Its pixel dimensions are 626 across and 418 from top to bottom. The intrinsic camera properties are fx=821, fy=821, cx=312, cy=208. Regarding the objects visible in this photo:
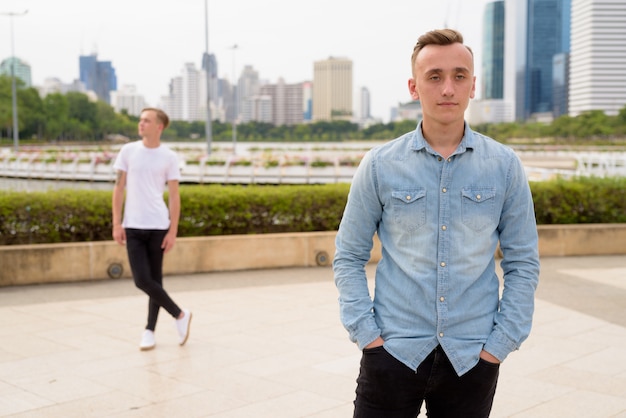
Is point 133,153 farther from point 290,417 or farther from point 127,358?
point 290,417

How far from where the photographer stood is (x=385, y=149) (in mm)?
2523

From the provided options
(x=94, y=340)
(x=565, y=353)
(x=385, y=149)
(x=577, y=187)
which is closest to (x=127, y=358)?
(x=94, y=340)

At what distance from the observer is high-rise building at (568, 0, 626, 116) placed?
166 metres

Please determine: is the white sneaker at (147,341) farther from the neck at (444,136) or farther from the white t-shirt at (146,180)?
the neck at (444,136)

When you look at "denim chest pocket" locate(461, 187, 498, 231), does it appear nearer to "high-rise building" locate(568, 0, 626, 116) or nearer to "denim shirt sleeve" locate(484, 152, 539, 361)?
"denim shirt sleeve" locate(484, 152, 539, 361)

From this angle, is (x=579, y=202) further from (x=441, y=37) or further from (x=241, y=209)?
(x=441, y=37)

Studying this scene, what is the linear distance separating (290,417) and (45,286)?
201 inches

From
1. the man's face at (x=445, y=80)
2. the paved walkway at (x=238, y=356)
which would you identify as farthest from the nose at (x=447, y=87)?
the paved walkway at (x=238, y=356)

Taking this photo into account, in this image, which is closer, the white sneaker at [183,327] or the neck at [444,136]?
the neck at [444,136]

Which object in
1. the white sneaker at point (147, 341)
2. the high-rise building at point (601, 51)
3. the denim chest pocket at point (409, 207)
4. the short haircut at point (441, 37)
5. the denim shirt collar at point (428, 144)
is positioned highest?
the high-rise building at point (601, 51)

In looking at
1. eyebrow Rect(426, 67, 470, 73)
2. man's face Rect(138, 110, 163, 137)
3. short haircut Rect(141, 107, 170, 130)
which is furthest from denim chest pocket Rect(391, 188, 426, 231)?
short haircut Rect(141, 107, 170, 130)

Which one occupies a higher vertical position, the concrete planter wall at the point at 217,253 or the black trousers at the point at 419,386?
the black trousers at the point at 419,386

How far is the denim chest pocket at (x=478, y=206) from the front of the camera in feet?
7.97

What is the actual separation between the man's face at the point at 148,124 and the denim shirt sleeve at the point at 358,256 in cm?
364
